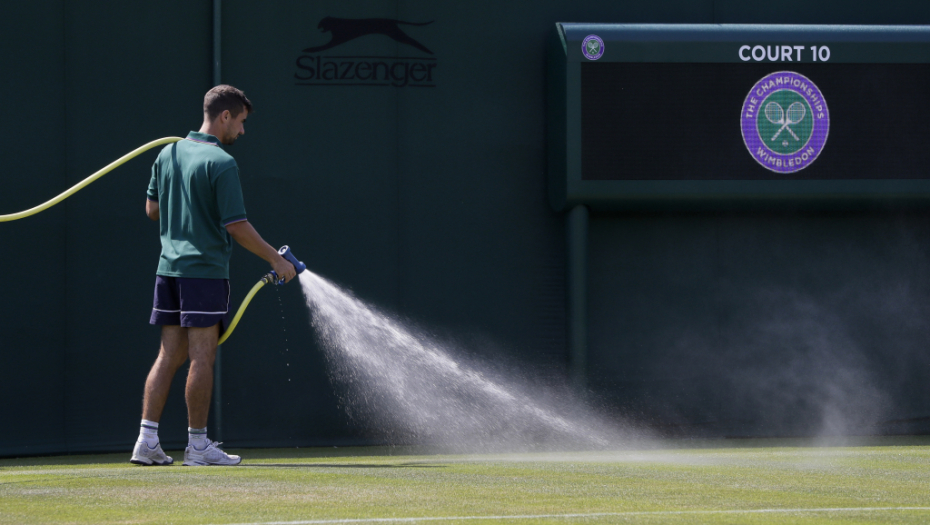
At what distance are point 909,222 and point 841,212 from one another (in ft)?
1.34

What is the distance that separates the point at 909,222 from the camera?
19.8 ft

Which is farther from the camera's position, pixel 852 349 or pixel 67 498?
pixel 852 349

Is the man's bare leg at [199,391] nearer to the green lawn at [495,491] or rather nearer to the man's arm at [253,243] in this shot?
the green lawn at [495,491]

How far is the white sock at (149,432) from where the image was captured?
4.00m

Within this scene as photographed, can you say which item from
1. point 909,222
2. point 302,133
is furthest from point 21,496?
point 909,222

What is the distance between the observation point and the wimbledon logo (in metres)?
5.64

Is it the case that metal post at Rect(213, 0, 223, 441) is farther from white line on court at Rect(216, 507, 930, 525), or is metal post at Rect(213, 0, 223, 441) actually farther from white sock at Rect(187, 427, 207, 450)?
white line on court at Rect(216, 507, 930, 525)

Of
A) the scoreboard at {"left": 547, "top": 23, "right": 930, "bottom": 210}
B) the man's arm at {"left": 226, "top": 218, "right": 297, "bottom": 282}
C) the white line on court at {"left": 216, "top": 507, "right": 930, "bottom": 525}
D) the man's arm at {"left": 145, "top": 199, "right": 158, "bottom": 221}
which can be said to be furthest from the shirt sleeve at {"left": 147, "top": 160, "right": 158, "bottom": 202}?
the scoreboard at {"left": 547, "top": 23, "right": 930, "bottom": 210}

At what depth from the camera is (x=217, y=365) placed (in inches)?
220

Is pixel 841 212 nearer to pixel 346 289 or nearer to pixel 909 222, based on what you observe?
pixel 909 222

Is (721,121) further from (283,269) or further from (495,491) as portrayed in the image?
(495,491)

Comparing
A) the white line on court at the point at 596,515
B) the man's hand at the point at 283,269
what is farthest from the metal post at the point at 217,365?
the white line on court at the point at 596,515

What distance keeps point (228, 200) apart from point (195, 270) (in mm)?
299

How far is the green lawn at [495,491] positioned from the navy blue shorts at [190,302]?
0.56 m
